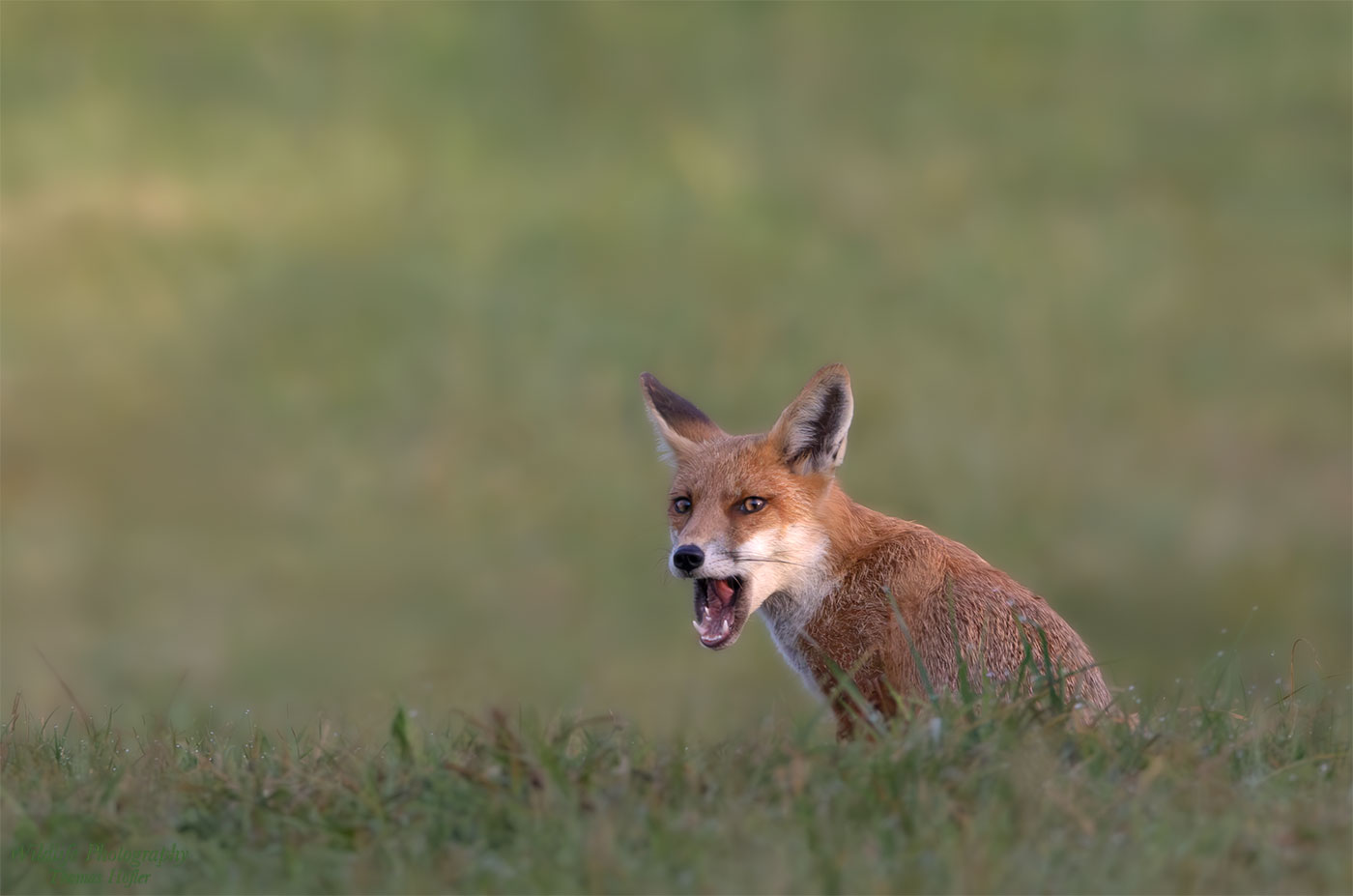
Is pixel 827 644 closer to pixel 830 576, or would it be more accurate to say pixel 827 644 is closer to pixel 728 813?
pixel 830 576

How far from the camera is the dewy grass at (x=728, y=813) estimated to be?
14.3 ft

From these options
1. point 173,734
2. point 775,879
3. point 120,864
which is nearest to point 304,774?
point 120,864

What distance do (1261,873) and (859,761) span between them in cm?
138

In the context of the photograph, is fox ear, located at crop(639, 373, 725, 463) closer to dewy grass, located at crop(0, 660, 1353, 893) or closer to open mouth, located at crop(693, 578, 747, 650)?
open mouth, located at crop(693, 578, 747, 650)

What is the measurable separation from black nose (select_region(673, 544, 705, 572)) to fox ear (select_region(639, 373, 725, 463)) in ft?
4.07

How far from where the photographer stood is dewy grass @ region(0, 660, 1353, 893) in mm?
4348

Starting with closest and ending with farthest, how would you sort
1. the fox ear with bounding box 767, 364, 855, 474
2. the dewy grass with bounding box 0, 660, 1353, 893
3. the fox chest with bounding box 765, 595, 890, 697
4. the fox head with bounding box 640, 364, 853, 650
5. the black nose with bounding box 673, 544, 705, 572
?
1. the dewy grass with bounding box 0, 660, 1353, 893
2. the fox chest with bounding box 765, 595, 890, 697
3. the black nose with bounding box 673, 544, 705, 572
4. the fox head with bounding box 640, 364, 853, 650
5. the fox ear with bounding box 767, 364, 855, 474

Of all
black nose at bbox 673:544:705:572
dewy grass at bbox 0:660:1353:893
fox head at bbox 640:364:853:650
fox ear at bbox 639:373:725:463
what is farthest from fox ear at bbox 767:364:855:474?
dewy grass at bbox 0:660:1353:893

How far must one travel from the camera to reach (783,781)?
4902 millimetres

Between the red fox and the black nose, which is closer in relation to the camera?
the red fox

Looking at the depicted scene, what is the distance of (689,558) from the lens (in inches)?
288

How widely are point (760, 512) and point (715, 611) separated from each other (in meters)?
0.61

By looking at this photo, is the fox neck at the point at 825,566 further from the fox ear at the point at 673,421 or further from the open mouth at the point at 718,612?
the fox ear at the point at 673,421

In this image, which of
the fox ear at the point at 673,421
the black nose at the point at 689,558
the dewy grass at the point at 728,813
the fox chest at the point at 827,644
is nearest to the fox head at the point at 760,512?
the black nose at the point at 689,558
